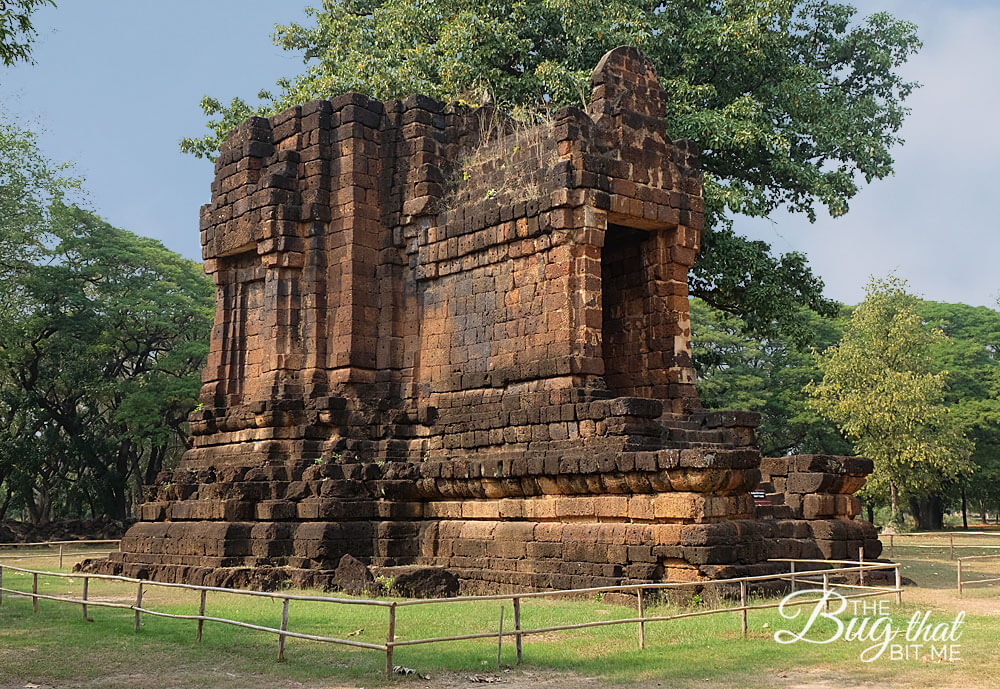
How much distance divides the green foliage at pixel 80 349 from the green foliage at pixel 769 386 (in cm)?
1947

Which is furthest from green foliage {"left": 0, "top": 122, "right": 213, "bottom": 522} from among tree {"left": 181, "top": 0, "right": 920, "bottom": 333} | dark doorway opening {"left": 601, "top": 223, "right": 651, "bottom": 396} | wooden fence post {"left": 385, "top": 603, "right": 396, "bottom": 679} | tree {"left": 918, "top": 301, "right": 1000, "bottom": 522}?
tree {"left": 918, "top": 301, "right": 1000, "bottom": 522}

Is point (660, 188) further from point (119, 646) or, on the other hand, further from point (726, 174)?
point (119, 646)

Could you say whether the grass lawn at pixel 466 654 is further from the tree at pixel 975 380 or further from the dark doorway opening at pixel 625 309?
the tree at pixel 975 380

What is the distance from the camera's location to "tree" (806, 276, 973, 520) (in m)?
32.8

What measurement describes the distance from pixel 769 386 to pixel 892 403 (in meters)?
10.4

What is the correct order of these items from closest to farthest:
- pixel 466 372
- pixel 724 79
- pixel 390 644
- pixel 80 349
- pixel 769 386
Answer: pixel 390 644 → pixel 466 372 → pixel 724 79 → pixel 80 349 → pixel 769 386

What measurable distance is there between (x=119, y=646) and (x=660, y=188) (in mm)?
9186

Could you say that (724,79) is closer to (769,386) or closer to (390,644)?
(390,644)

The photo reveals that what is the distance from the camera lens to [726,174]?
71.9 ft

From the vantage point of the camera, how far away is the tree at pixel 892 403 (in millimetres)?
32750

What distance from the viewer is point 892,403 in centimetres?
3278

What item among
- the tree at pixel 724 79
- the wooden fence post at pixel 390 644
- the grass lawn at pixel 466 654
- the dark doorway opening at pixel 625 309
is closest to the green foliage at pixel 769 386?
the tree at pixel 724 79

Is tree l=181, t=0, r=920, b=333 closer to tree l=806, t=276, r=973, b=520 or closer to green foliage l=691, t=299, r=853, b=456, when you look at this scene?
tree l=806, t=276, r=973, b=520

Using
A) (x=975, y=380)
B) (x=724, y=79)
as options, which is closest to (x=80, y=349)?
(x=724, y=79)
